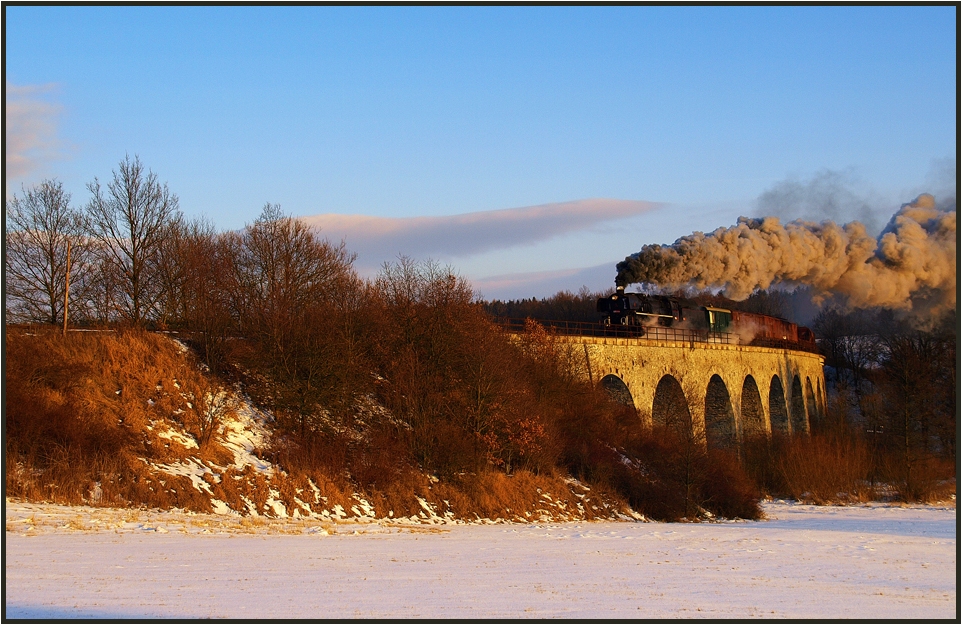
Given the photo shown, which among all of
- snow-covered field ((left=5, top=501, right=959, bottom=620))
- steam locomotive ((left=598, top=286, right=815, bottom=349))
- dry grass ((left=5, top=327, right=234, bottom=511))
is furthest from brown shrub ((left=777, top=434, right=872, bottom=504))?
dry grass ((left=5, top=327, right=234, bottom=511))

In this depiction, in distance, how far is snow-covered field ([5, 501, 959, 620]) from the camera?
11.0 meters

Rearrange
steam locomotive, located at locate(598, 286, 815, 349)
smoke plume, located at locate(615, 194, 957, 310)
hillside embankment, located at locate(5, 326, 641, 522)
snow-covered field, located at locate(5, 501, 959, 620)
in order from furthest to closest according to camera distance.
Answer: smoke plume, located at locate(615, 194, 957, 310) → steam locomotive, located at locate(598, 286, 815, 349) → hillside embankment, located at locate(5, 326, 641, 522) → snow-covered field, located at locate(5, 501, 959, 620)

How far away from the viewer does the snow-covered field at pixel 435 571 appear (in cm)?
1099

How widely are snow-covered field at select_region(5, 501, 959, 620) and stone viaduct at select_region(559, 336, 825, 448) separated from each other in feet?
64.6

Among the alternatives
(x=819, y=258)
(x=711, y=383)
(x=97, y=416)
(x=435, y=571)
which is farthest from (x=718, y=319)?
(x=435, y=571)

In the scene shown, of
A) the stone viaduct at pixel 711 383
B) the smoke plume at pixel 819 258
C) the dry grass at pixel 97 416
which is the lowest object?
the stone viaduct at pixel 711 383

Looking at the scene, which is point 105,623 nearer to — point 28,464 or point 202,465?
point 28,464

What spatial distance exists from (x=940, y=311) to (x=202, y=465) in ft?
161

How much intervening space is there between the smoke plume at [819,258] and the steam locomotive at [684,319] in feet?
6.22

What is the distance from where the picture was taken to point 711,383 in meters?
50.5

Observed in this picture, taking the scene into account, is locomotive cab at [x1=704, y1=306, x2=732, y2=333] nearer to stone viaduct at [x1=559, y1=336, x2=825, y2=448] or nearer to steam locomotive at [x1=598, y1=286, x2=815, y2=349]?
steam locomotive at [x1=598, y1=286, x2=815, y2=349]

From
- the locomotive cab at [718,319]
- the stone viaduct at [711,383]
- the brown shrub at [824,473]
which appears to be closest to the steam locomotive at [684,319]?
the locomotive cab at [718,319]

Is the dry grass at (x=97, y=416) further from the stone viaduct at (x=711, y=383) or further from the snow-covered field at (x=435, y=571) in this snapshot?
the stone viaduct at (x=711, y=383)

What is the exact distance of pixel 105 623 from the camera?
31.1 ft
